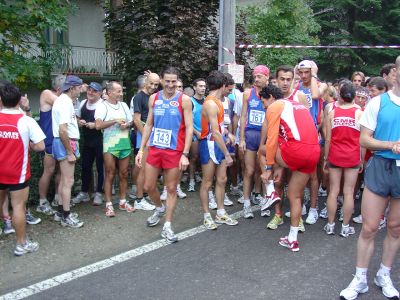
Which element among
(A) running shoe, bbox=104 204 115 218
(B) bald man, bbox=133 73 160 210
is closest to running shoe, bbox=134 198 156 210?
(B) bald man, bbox=133 73 160 210

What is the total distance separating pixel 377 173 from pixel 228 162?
2.24 m

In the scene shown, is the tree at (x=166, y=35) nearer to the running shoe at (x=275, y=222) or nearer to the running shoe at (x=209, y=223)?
the running shoe at (x=209, y=223)

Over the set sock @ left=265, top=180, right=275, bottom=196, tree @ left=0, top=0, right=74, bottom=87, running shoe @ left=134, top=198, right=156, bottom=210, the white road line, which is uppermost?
tree @ left=0, top=0, right=74, bottom=87

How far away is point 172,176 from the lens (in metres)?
5.27

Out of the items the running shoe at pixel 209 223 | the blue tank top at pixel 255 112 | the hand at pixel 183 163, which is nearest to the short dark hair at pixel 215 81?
the blue tank top at pixel 255 112

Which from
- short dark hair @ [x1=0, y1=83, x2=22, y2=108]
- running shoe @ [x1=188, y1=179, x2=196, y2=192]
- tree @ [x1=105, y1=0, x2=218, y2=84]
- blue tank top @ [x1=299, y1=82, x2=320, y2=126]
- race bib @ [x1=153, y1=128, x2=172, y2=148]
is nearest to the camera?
short dark hair @ [x1=0, y1=83, x2=22, y2=108]

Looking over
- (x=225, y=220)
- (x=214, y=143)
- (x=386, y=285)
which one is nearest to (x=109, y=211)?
(x=225, y=220)

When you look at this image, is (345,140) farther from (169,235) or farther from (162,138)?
(169,235)

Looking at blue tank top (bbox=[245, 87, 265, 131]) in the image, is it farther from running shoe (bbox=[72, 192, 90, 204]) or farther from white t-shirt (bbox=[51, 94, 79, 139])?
running shoe (bbox=[72, 192, 90, 204])

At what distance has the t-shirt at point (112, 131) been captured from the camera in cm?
605

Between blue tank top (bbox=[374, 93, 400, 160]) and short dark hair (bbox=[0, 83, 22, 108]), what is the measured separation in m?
3.65

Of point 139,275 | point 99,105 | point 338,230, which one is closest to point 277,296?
point 139,275

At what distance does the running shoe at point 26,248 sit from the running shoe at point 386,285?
3.67m

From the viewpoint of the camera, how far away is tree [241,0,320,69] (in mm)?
Result: 18866
